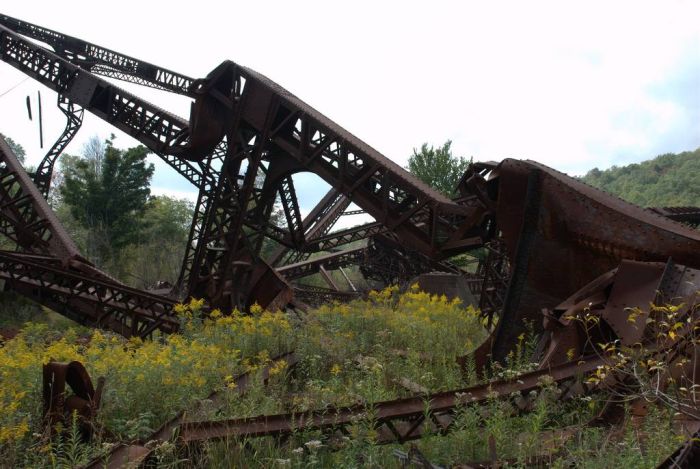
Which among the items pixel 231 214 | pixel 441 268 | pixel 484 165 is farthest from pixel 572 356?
pixel 441 268

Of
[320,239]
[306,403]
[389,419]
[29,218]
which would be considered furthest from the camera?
[320,239]

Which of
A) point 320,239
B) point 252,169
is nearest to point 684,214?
point 252,169

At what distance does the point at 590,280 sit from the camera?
5.16 metres

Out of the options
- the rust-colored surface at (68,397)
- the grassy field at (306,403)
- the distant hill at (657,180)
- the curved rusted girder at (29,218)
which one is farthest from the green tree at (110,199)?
the distant hill at (657,180)

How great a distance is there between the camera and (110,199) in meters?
28.6

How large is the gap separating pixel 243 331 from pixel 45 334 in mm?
4474

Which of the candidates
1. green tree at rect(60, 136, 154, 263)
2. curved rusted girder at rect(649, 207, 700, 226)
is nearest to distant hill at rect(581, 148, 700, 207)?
green tree at rect(60, 136, 154, 263)

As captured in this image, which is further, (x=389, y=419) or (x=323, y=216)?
(x=323, y=216)

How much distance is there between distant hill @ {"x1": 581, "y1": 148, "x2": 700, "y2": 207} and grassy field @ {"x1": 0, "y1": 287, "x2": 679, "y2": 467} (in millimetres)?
46373

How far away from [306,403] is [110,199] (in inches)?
1086

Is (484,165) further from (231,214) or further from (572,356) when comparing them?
(231,214)

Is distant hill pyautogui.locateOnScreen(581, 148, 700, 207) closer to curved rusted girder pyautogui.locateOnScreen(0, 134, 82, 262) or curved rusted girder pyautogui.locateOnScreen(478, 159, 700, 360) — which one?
curved rusted girder pyautogui.locateOnScreen(0, 134, 82, 262)

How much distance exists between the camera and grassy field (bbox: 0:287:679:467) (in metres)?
3.29

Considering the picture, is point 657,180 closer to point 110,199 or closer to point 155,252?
point 155,252
